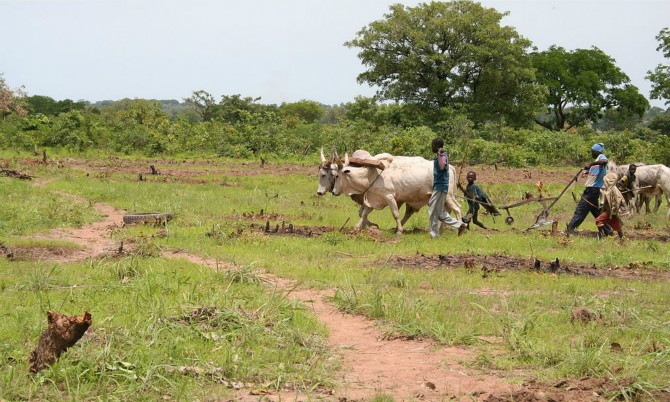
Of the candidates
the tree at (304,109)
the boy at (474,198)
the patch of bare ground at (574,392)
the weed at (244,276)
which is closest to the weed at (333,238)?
the boy at (474,198)

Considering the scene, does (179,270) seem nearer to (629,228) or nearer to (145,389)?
(145,389)

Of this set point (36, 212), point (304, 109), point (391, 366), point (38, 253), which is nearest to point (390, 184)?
point (38, 253)

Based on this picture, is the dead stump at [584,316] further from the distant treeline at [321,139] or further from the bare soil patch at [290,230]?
the distant treeline at [321,139]

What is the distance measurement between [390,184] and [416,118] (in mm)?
25678

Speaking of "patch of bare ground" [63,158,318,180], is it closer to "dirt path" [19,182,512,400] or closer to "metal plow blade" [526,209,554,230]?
"metal plow blade" [526,209,554,230]

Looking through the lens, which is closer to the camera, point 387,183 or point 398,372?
point 398,372

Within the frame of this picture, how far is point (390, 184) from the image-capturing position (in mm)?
15375

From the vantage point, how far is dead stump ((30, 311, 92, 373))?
5883mm

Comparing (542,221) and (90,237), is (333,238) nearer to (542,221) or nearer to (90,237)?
(542,221)

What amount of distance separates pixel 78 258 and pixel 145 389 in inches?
249

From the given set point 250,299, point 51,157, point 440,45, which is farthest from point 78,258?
point 440,45

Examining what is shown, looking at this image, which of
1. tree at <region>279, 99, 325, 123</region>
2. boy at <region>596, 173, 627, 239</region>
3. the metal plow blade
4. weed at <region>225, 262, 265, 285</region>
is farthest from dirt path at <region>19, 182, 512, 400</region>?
tree at <region>279, 99, 325, 123</region>

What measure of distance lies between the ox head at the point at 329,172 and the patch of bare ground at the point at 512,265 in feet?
13.2

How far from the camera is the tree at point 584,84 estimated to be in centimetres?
5412
